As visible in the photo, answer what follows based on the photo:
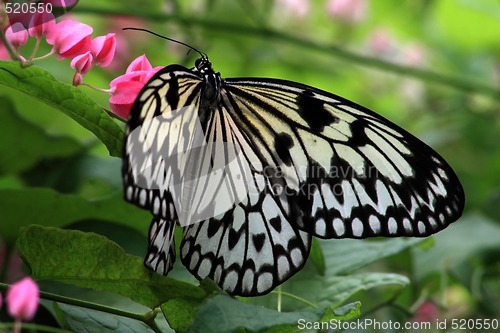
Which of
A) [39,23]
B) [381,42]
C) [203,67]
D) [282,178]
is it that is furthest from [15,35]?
[381,42]

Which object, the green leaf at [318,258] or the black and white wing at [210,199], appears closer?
the black and white wing at [210,199]

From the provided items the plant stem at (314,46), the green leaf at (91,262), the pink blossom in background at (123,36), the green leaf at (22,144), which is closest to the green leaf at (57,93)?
the green leaf at (91,262)

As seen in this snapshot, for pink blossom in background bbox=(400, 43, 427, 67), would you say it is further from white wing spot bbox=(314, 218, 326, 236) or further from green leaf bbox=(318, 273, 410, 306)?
white wing spot bbox=(314, 218, 326, 236)

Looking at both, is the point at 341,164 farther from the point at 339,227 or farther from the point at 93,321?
the point at 93,321

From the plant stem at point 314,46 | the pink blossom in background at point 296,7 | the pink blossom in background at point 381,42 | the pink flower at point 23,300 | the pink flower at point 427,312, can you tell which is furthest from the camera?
the pink blossom in background at point 381,42

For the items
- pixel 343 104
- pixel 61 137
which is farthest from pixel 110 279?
pixel 61 137

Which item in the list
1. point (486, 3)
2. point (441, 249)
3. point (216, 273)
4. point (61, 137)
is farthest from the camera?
point (486, 3)

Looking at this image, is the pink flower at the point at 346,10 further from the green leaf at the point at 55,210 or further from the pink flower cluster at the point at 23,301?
the pink flower cluster at the point at 23,301

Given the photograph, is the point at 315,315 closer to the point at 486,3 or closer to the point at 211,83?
the point at 211,83
